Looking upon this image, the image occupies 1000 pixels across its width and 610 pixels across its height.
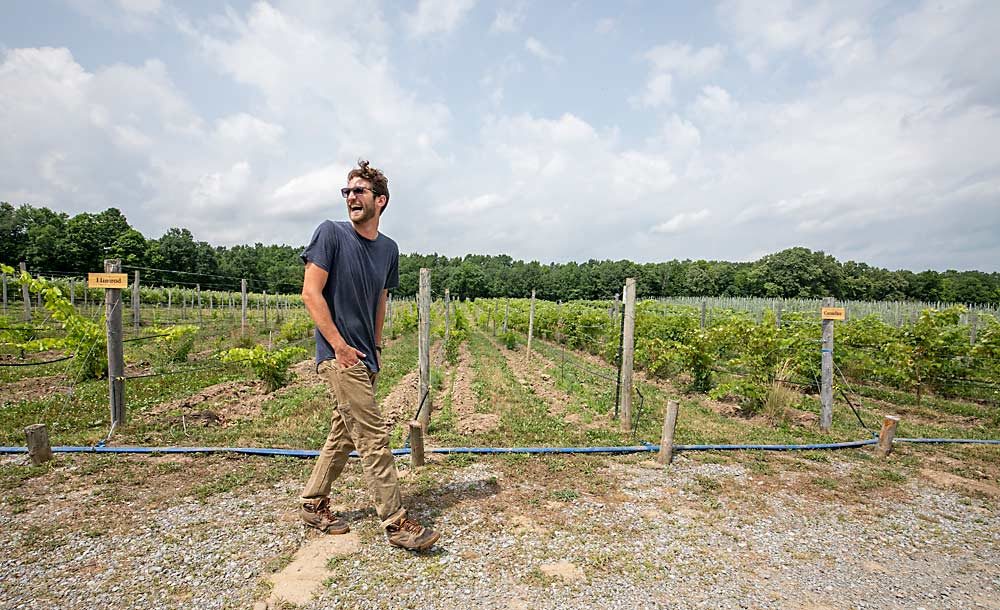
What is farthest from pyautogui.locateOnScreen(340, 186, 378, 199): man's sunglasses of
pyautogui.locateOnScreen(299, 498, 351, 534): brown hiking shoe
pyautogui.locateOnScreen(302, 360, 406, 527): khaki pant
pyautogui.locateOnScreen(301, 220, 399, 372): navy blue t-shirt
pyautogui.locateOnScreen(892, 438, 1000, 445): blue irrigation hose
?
pyautogui.locateOnScreen(892, 438, 1000, 445): blue irrigation hose

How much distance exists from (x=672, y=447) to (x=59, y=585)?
4.63 metres

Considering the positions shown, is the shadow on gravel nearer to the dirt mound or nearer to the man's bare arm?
the man's bare arm

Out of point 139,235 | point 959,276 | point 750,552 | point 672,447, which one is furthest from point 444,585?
point 959,276

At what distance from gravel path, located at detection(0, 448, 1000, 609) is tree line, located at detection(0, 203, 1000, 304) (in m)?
36.2

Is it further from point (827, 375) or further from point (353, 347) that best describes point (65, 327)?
point (827, 375)

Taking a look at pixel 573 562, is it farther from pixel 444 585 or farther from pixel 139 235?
pixel 139 235

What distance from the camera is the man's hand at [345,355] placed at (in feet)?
8.97

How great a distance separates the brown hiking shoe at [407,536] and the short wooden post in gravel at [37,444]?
137 inches

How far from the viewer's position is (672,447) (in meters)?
4.75

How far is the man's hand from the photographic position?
273cm

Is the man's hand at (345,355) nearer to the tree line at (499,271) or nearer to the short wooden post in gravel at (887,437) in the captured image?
the short wooden post in gravel at (887,437)

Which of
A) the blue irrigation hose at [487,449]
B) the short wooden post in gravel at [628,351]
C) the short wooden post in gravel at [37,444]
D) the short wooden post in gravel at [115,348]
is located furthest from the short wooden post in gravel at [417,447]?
the short wooden post in gravel at [115,348]

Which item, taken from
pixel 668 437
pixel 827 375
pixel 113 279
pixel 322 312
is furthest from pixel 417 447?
pixel 827 375

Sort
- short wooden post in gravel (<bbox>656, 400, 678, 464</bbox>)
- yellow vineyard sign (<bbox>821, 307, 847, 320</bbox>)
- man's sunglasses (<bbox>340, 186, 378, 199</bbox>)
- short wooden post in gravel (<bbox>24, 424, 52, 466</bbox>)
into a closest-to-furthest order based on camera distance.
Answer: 1. man's sunglasses (<bbox>340, 186, 378, 199</bbox>)
2. short wooden post in gravel (<bbox>24, 424, 52, 466</bbox>)
3. short wooden post in gravel (<bbox>656, 400, 678, 464</bbox>)
4. yellow vineyard sign (<bbox>821, 307, 847, 320</bbox>)
